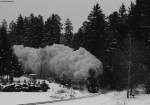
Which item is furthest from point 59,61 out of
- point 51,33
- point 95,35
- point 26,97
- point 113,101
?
point 113,101

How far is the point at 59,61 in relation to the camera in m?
73.2

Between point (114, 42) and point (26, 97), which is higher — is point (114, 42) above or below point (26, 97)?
above

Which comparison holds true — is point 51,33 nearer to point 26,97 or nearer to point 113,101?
point 26,97

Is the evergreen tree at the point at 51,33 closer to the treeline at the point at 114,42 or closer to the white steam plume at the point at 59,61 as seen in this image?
the treeline at the point at 114,42

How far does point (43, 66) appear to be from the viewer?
77562mm

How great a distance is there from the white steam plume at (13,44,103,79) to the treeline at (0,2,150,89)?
8.17 feet

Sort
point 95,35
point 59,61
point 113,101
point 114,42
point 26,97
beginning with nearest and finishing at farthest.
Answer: point 113,101
point 26,97
point 114,42
point 95,35
point 59,61

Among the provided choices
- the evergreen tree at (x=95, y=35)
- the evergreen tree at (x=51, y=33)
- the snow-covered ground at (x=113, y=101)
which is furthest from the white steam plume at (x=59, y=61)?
the snow-covered ground at (x=113, y=101)

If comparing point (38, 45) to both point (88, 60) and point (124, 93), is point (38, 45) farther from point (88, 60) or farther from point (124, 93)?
point (124, 93)

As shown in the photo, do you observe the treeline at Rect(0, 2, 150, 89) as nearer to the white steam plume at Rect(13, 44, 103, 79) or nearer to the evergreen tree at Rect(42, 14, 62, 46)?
the evergreen tree at Rect(42, 14, 62, 46)

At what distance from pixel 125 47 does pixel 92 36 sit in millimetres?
22494

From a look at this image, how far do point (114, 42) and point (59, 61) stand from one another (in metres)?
17.4

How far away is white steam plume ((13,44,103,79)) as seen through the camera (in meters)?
65.7

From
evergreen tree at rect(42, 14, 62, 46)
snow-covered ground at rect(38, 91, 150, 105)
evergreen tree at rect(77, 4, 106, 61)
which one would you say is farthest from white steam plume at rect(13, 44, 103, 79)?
snow-covered ground at rect(38, 91, 150, 105)
